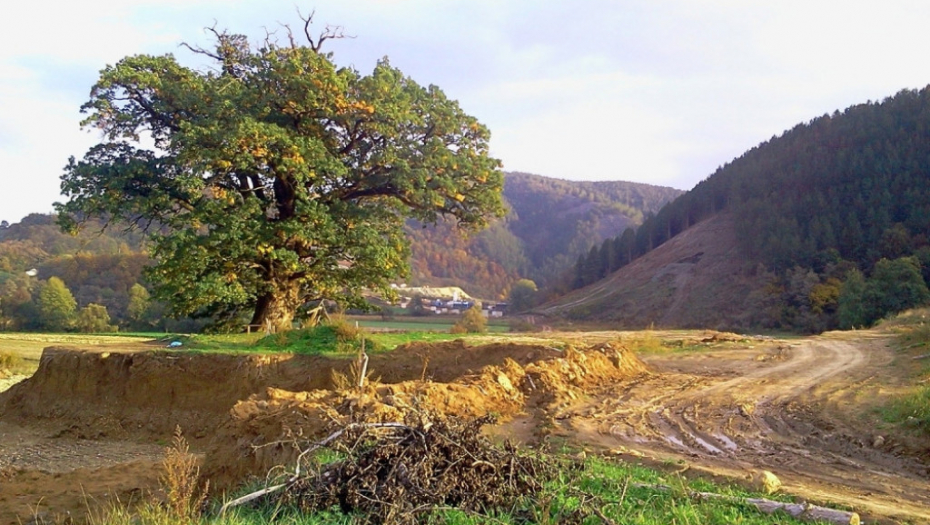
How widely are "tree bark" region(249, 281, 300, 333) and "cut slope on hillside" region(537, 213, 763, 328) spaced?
1574 inches

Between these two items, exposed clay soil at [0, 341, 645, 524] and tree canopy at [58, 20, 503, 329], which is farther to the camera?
tree canopy at [58, 20, 503, 329]

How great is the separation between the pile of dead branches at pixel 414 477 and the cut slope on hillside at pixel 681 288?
49936 millimetres

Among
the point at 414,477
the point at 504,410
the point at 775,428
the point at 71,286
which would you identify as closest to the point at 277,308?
the point at 504,410

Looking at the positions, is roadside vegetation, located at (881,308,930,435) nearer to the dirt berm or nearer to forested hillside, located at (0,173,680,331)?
the dirt berm

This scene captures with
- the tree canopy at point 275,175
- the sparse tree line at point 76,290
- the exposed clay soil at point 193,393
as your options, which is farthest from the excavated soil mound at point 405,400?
the sparse tree line at point 76,290

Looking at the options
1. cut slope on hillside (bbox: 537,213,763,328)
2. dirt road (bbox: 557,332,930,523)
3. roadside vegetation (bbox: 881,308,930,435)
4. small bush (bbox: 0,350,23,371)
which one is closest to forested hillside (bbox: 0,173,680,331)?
small bush (bbox: 0,350,23,371)

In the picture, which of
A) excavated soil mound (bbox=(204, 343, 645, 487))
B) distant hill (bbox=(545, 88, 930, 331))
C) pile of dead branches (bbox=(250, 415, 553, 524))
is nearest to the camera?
pile of dead branches (bbox=(250, 415, 553, 524))

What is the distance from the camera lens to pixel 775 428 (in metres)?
9.86

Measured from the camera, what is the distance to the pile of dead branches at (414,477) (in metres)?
4.98

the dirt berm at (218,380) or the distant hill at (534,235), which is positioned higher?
the distant hill at (534,235)

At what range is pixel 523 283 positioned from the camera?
3366 inches

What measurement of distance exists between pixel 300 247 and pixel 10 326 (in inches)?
1469

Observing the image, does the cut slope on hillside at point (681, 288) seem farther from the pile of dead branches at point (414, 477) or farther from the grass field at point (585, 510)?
the pile of dead branches at point (414, 477)

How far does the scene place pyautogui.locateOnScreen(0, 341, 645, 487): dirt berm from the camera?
1219cm
